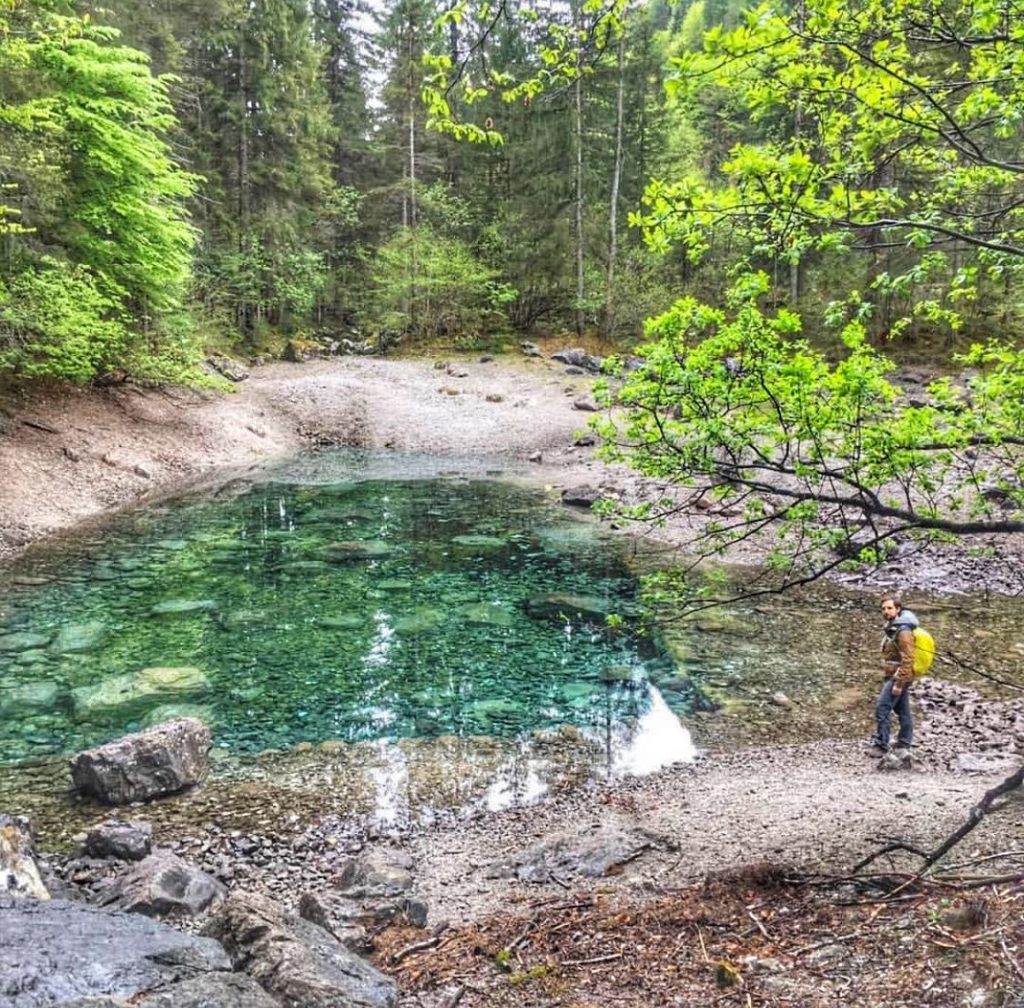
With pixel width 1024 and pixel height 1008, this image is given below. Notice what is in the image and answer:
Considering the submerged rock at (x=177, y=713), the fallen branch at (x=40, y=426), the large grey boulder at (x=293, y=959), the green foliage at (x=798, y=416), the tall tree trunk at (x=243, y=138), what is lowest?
the submerged rock at (x=177, y=713)

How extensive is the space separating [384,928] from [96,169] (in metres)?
20.1

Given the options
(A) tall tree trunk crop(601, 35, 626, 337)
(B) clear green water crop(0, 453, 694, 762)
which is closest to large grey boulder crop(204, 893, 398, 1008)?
(B) clear green water crop(0, 453, 694, 762)

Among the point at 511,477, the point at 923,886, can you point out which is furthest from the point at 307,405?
the point at 923,886

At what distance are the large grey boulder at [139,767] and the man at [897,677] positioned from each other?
7.48m

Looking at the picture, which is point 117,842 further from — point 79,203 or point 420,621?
point 79,203

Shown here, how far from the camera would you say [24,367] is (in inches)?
683

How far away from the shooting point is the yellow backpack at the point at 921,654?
8.14 meters

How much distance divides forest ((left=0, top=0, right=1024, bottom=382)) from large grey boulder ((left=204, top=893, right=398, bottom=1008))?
4.93 metres

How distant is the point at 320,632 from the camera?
1203 cm

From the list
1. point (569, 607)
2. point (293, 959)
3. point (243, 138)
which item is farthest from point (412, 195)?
point (293, 959)

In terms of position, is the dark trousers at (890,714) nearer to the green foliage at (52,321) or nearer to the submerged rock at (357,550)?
the submerged rock at (357,550)

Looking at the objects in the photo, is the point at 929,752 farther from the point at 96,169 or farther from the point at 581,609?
the point at 96,169

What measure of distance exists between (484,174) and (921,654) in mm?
39697

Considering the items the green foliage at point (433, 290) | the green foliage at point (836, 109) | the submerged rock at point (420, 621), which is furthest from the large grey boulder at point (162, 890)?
the green foliage at point (433, 290)
